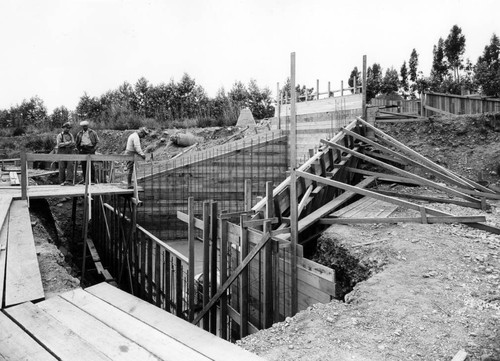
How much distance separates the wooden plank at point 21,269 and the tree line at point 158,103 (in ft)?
95.6

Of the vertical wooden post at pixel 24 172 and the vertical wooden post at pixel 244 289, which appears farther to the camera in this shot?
the vertical wooden post at pixel 24 172

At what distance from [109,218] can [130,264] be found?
242 cm

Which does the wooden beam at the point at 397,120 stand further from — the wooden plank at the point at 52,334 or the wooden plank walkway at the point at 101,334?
the wooden plank at the point at 52,334

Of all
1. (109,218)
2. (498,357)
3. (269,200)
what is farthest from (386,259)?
(109,218)

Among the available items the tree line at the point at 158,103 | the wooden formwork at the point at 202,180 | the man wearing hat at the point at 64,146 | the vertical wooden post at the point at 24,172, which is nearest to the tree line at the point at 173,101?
the tree line at the point at 158,103

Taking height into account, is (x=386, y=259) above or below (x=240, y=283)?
above

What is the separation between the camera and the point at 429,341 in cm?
301

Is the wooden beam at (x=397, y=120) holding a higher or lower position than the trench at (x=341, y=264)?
higher

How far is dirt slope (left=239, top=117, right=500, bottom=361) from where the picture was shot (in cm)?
291

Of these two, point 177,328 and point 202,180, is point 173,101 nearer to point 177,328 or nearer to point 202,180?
point 202,180

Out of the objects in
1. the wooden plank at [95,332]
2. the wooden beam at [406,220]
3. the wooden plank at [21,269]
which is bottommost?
the wooden beam at [406,220]

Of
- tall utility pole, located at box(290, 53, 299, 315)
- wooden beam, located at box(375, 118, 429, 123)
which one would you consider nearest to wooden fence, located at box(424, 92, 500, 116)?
wooden beam, located at box(375, 118, 429, 123)

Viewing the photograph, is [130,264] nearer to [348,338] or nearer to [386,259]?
[386,259]

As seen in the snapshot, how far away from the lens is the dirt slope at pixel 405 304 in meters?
2.91
